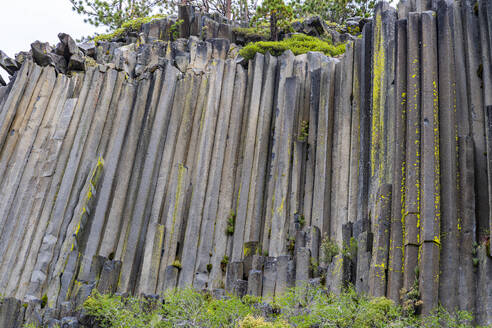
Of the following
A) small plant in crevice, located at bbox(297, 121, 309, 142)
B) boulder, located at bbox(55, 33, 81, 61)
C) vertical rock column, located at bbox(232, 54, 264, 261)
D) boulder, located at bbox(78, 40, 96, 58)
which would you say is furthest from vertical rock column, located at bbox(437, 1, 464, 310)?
boulder, located at bbox(78, 40, 96, 58)

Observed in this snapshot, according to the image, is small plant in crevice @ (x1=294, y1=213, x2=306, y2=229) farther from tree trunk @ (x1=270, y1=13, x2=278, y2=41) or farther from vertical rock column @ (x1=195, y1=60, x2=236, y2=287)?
tree trunk @ (x1=270, y1=13, x2=278, y2=41)

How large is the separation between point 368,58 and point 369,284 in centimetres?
572

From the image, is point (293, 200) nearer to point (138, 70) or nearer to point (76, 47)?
point (138, 70)

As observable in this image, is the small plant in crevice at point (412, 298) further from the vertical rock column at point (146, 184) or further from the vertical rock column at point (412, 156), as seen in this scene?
the vertical rock column at point (146, 184)

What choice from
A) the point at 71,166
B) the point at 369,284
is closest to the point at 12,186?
the point at 71,166

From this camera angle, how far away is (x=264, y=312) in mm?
11102

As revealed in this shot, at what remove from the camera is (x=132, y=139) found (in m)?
17.4

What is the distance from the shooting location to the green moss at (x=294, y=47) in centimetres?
1877

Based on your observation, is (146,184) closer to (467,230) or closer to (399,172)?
(399,172)

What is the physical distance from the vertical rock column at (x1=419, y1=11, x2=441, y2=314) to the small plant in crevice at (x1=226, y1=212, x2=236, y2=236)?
5263 mm

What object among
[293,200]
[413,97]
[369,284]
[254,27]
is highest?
[254,27]

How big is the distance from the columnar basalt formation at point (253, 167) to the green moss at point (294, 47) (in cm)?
115

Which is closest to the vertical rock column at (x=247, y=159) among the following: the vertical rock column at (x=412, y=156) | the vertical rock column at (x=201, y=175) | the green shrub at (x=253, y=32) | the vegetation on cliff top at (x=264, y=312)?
the vertical rock column at (x=201, y=175)

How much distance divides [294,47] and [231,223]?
21.2 ft
